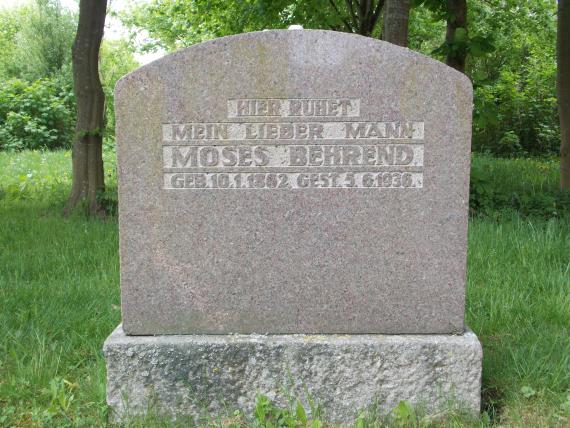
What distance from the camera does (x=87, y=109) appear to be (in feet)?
22.2

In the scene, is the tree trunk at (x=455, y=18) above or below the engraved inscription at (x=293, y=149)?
above

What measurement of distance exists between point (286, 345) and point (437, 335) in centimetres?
70

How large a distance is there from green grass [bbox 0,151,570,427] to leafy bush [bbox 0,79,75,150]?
10893 mm

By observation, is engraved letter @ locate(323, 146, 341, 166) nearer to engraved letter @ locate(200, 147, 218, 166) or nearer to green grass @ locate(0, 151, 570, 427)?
engraved letter @ locate(200, 147, 218, 166)

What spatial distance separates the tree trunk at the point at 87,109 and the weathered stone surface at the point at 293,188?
4.28m

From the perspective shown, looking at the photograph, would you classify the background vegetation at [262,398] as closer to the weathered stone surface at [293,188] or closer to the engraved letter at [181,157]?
the weathered stone surface at [293,188]

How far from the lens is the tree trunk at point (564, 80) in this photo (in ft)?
25.4

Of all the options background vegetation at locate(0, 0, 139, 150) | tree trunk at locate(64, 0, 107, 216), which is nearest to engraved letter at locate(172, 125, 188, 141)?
tree trunk at locate(64, 0, 107, 216)

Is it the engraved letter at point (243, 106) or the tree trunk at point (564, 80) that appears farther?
the tree trunk at point (564, 80)

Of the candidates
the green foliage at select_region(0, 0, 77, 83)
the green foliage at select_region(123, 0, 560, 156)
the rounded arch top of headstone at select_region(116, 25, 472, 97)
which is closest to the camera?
the rounded arch top of headstone at select_region(116, 25, 472, 97)

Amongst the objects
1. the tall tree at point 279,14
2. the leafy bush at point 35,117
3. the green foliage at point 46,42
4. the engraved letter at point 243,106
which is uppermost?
the green foliage at point 46,42

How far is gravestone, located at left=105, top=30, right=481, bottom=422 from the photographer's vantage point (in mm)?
2559

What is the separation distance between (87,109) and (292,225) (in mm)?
4874

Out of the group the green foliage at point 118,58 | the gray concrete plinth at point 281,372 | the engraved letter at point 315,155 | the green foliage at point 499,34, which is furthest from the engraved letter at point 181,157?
the green foliage at point 118,58
